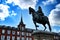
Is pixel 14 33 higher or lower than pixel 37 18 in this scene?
lower

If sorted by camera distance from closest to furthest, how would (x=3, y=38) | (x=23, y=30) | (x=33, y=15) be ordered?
1. (x=33, y=15)
2. (x=3, y=38)
3. (x=23, y=30)

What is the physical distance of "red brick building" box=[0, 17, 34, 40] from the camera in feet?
250

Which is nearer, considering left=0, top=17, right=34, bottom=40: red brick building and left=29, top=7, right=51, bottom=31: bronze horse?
left=29, top=7, right=51, bottom=31: bronze horse

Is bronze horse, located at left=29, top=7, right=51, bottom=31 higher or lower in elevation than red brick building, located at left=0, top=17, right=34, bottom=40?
higher

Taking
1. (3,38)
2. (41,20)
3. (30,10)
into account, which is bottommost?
(3,38)

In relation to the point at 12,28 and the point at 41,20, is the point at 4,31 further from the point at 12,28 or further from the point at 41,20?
the point at 41,20

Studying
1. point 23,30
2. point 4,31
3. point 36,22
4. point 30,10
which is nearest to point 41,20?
point 36,22

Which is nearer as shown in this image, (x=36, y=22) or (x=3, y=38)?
(x=36, y=22)

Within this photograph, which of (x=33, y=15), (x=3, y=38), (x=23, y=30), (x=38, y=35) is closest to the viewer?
(x=38, y=35)

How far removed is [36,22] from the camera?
17188 millimetres

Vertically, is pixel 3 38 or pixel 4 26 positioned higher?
pixel 4 26

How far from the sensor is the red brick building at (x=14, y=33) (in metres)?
76.3

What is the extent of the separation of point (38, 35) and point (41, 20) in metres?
1.94

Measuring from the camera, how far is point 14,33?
79938 millimetres
